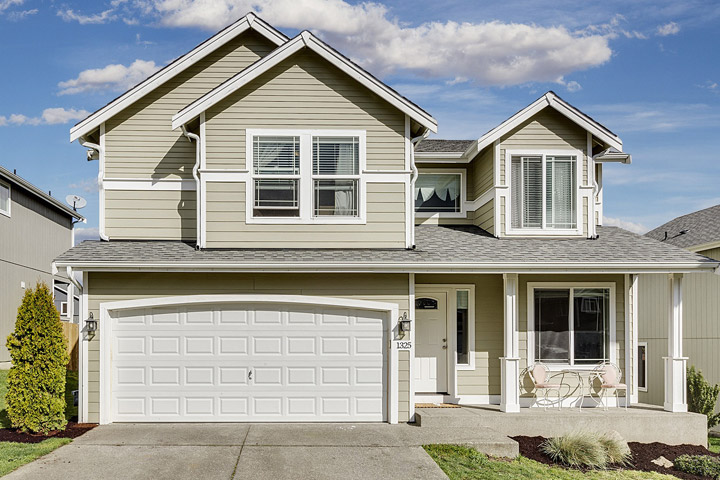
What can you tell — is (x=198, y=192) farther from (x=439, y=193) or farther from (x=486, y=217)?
(x=486, y=217)

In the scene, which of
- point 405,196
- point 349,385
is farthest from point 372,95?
point 349,385

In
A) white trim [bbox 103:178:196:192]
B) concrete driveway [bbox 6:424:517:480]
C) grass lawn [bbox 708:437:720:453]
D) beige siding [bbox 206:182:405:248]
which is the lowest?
grass lawn [bbox 708:437:720:453]

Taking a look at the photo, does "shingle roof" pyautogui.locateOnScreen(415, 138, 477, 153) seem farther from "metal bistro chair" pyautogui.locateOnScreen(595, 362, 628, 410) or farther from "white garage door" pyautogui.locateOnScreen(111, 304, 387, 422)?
"metal bistro chair" pyautogui.locateOnScreen(595, 362, 628, 410)

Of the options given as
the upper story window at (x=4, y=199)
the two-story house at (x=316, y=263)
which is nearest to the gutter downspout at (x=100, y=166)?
the two-story house at (x=316, y=263)

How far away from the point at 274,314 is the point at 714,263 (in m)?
7.95

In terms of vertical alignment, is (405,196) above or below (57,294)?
above

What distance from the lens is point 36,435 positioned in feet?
36.8

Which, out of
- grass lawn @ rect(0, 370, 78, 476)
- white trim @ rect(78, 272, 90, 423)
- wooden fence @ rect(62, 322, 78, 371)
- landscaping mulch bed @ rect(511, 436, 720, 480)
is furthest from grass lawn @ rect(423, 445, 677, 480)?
wooden fence @ rect(62, 322, 78, 371)

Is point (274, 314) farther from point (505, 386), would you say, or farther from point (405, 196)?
point (505, 386)

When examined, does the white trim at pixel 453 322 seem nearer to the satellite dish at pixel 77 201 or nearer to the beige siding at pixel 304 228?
the beige siding at pixel 304 228

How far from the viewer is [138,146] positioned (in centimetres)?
1364

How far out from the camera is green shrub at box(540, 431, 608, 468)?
10.8m

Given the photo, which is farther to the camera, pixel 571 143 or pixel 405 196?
pixel 571 143

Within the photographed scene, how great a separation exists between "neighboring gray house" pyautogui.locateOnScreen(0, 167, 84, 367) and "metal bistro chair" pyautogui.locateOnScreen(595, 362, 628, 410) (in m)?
17.5
